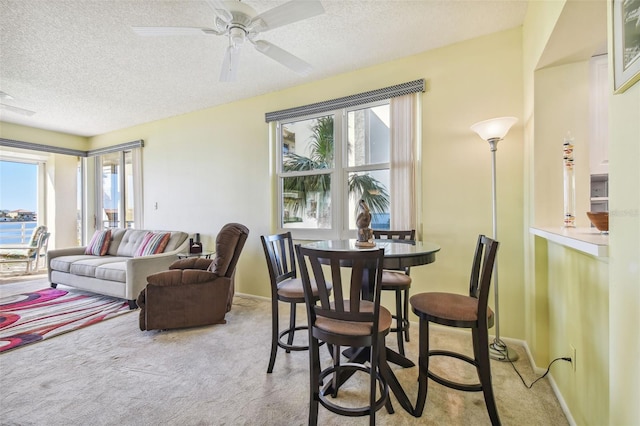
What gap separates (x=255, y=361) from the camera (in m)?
2.12

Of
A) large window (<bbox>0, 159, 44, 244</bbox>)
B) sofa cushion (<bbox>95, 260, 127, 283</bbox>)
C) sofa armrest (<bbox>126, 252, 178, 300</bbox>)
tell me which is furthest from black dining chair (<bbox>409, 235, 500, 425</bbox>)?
large window (<bbox>0, 159, 44, 244</bbox>)

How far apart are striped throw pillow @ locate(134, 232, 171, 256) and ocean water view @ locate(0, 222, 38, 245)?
4189 mm

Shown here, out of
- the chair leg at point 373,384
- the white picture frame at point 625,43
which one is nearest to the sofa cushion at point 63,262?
the chair leg at point 373,384

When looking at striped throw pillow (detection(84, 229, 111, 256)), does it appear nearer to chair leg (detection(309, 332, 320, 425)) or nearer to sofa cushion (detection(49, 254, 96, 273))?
sofa cushion (detection(49, 254, 96, 273))

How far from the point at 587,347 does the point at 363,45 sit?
106 inches

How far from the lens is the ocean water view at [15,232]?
595 centimetres

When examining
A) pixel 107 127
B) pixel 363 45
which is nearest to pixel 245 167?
pixel 363 45

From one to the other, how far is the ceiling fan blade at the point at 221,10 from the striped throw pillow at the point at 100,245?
162 inches

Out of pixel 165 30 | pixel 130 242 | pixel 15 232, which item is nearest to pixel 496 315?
pixel 165 30

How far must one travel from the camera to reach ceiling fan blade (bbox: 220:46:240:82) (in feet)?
6.98

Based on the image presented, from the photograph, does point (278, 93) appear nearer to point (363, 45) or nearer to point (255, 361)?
point (363, 45)

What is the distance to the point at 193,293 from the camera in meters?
2.72

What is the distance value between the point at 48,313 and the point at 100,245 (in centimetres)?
147

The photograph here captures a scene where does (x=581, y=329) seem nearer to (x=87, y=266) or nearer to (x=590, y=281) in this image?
(x=590, y=281)
